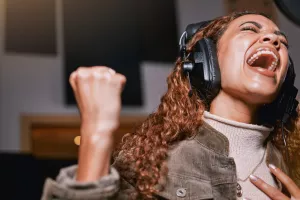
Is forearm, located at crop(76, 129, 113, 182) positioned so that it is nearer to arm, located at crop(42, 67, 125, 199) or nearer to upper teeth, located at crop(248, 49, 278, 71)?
arm, located at crop(42, 67, 125, 199)

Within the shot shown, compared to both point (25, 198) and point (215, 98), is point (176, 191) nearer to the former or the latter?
point (215, 98)

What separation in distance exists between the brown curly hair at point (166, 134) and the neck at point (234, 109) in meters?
0.05

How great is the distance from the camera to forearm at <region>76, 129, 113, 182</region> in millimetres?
1062

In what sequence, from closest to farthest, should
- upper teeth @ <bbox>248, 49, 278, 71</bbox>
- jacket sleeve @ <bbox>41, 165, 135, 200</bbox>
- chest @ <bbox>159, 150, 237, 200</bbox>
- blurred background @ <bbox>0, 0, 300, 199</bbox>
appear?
1. jacket sleeve @ <bbox>41, 165, 135, 200</bbox>
2. chest @ <bbox>159, 150, 237, 200</bbox>
3. upper teeth @ <bbox>248, 49, 278, 71</bbox>
4. blurred background @ <bbox>0, 0, 300, 199</bbox>

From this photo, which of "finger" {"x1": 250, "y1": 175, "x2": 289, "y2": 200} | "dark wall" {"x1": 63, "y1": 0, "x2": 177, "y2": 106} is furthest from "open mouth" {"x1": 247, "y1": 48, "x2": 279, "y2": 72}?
"dark wall" {"x1": 63, "y1": 0, "x2": 177, "y2": 106}

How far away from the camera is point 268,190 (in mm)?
1252

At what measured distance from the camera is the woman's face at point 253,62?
1.32m

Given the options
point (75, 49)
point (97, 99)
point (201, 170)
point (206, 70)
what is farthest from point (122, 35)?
point (97, 99)

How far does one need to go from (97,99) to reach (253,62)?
0.45 metres

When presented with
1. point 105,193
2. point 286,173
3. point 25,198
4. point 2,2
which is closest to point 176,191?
point 105,193

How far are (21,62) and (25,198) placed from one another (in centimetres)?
72

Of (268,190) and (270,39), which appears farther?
(270,39)

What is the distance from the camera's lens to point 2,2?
287 cm

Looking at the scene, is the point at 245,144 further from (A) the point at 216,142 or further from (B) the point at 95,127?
(B) the point at 95,127
